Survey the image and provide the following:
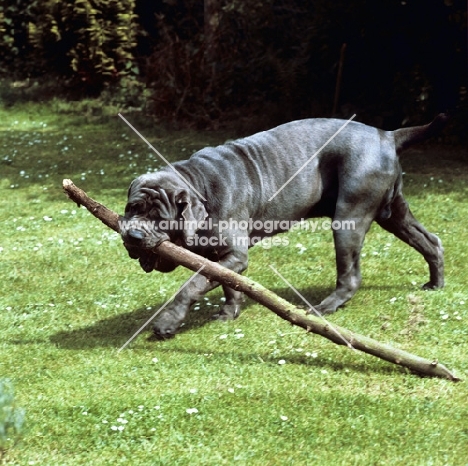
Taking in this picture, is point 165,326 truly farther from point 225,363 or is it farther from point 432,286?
point 432,286

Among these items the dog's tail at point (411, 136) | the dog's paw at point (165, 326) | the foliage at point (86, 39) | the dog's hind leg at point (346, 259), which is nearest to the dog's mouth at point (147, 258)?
the dog's paw at point (165, 326)

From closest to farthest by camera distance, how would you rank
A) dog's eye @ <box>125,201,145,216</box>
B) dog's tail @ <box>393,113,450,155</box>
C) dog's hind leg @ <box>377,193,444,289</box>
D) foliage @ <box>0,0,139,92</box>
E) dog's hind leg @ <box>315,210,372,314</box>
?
dog's eye @ <box>125,201,145,216</box>
dog's hind leg @ <box>315,210,372,314</box>
dog's tail @ <box>393,113,450,155</box>
dog's hind leg @ <box>377,193,444,289</box>
foliage @ <box>0,0,139,92</box>

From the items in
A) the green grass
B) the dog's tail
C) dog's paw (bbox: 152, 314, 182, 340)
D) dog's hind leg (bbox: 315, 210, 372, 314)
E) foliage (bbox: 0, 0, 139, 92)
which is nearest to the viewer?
the green grass

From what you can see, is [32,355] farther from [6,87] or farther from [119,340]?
[6,87]

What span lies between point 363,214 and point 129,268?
8.17 ft

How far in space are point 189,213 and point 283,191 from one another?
3.15 ft

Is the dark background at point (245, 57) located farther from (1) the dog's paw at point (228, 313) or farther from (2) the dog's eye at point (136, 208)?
(2) the dog's eye at point (136, 208)

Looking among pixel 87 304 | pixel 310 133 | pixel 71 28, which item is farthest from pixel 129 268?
pixel 71 28

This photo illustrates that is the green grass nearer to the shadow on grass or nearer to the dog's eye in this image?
the shadow on grass

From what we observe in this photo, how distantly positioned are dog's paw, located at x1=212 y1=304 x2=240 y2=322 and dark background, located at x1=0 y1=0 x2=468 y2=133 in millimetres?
7034

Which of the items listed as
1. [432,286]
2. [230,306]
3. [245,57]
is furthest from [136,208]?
[245,57]

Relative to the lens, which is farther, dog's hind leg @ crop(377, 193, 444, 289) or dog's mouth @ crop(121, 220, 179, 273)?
dog's hind leg @ crop(377, 193, 444, 289)

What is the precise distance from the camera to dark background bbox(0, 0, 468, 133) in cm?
1264

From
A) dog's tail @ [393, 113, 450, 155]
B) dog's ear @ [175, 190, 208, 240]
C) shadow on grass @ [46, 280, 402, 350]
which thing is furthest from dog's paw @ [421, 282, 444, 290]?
dog's ear @ [175, 190, 208, 240]
